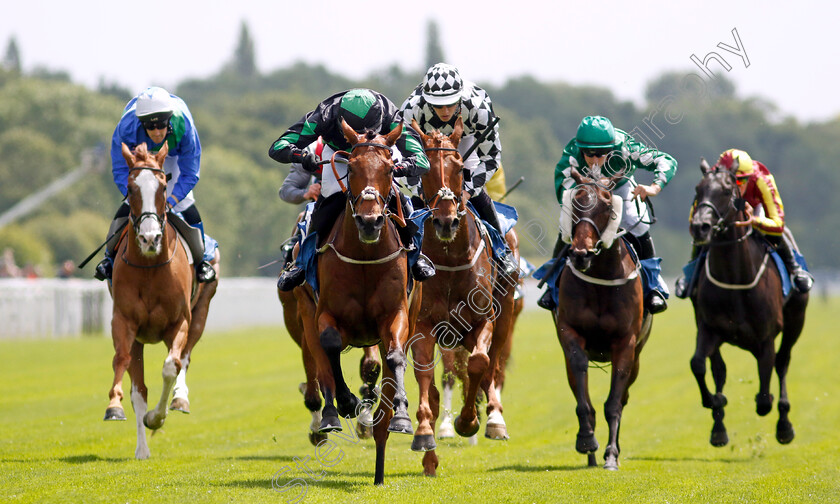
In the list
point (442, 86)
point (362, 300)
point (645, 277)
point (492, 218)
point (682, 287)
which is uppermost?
point (442, 86)

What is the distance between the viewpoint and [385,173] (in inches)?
285

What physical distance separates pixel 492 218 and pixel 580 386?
162 centimetres

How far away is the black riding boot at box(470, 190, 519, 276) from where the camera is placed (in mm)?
9336

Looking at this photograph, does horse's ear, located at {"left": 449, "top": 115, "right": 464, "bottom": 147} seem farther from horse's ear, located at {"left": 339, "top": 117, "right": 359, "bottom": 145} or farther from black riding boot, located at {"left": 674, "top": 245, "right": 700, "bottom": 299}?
black riding boot, located at {"left": 674, "top": 245, "right": 700, "bottom": 299}

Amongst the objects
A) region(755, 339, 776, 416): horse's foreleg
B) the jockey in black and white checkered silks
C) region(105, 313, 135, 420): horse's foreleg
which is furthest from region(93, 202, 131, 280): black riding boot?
region(755, 339, 776, 416): horse's foreleg

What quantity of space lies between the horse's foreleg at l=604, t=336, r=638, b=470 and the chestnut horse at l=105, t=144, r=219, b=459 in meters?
3.41

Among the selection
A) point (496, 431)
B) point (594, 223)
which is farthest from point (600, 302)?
point (496, 431)

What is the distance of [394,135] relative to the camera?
7418mm

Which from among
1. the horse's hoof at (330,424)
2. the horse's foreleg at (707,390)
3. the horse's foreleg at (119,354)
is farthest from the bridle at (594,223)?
the horse's foreleg at (119,354)

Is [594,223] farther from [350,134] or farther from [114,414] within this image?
[114,414]

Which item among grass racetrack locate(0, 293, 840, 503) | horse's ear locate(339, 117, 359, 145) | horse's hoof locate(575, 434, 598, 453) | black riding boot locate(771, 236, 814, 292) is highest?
horse's ear locate(339, 117, 359, 145)

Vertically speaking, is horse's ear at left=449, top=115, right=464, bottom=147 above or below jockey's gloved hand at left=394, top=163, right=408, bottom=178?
above

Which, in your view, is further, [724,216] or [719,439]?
[719,439]

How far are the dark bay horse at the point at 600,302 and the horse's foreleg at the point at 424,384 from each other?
1.17 m
